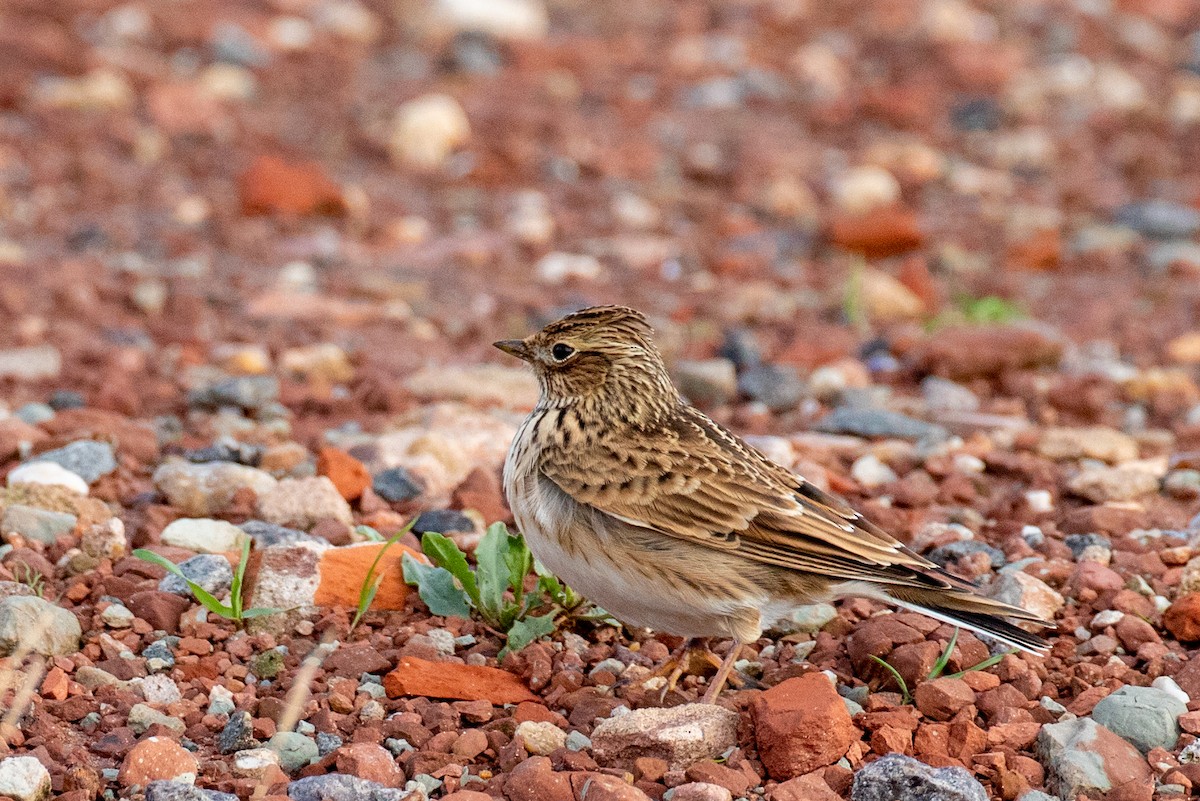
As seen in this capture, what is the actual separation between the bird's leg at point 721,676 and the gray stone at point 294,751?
1144 mm

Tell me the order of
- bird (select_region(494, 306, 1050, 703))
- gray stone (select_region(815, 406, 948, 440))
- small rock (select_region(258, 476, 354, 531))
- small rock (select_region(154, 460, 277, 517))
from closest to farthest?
bird (select_region(494, 306, 1050, 703)), small rock (select_region(258, 476, 354, 531)), small rock (select_region(154, 460, 277, 517)), gray stone (select_region(815, 406, 948, 440))

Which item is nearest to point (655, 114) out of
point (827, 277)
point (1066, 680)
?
point (827, 277)

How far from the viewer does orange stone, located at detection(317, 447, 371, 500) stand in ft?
20.6

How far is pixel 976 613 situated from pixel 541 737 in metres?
1.31

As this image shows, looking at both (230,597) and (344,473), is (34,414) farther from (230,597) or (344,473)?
(230,597)

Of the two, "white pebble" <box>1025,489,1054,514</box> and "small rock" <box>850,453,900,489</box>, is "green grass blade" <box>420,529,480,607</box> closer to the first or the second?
"small rock" <box>850,453,900,489</box>

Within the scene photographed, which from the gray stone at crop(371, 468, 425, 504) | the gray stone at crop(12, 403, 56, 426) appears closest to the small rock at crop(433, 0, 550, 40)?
the gray stone at crop(12, 403, 56, 426)

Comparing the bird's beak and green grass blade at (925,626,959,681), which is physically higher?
the bird's beak

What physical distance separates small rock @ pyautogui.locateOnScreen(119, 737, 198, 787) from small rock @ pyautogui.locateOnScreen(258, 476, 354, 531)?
1.71m

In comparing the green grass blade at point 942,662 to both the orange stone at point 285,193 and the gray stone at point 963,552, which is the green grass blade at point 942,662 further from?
the orange stone at point 285,193

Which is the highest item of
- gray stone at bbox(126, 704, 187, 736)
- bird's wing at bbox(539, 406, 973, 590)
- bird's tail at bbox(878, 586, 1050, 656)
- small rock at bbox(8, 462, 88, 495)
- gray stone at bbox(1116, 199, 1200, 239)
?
bird's wing at bbox(539, 406, 973, 590)

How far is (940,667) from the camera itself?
4.97 metres

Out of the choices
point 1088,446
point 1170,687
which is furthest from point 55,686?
point 1088,446

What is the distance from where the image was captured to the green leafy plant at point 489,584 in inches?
208
